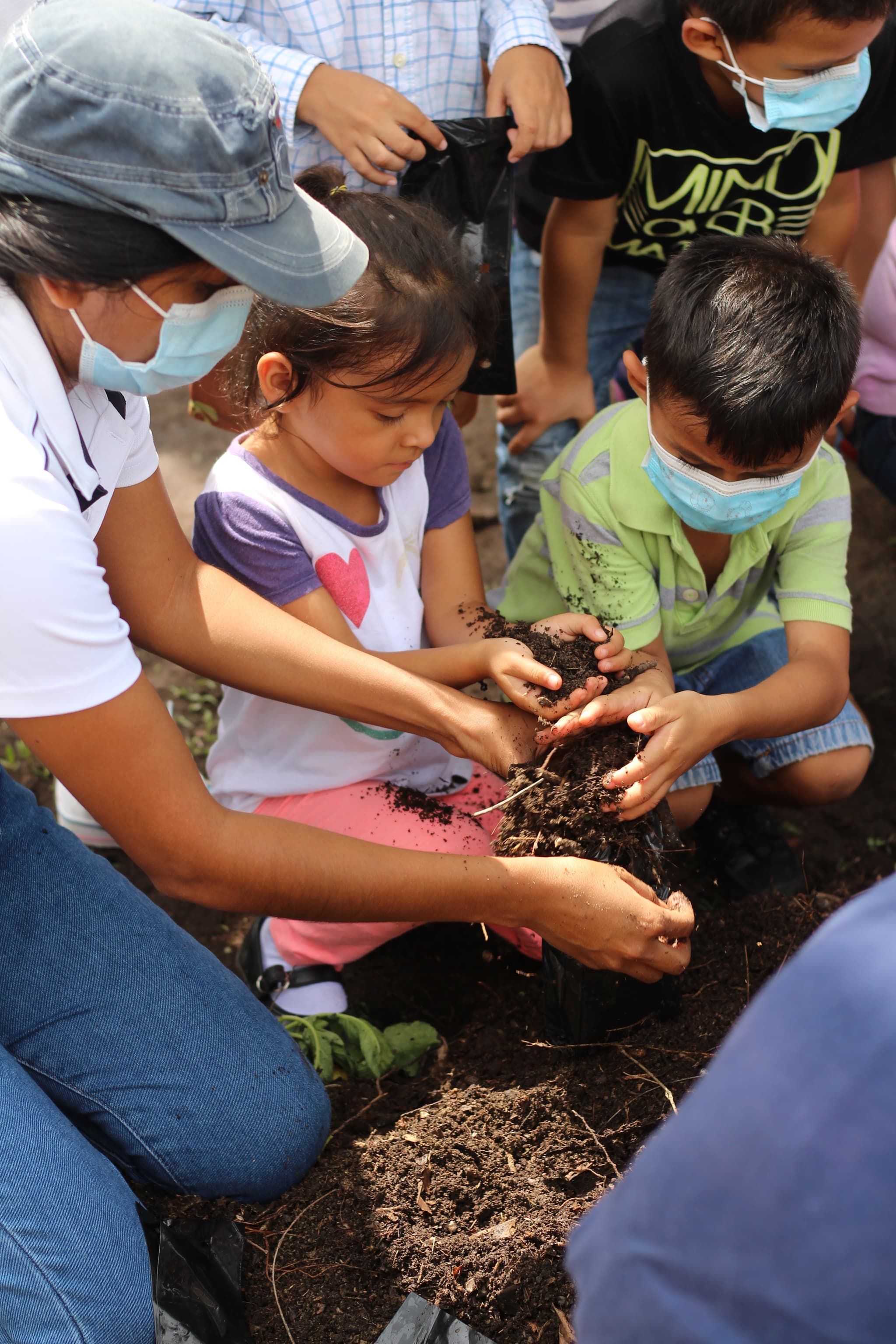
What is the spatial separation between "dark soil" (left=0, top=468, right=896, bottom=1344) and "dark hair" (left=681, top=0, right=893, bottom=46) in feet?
5.87

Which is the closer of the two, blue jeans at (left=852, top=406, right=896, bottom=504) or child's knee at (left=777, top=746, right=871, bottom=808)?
child's knee at (left=777, top=746, right=871, bottom=808)

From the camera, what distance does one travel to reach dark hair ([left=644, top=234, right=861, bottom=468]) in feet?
6.43

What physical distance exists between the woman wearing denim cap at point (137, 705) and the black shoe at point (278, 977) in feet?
0.89

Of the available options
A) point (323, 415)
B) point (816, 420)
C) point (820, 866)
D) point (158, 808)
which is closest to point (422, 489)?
point (323, 415)

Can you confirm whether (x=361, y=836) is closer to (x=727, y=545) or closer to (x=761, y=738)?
(x=761, y=738)

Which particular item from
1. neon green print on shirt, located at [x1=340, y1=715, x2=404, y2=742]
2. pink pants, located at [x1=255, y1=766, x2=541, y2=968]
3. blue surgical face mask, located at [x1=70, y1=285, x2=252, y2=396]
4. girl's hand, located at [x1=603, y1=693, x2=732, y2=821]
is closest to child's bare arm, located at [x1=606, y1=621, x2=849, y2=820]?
girl's hand, located at [x1=603, y1=693, x2=732, y2=821]

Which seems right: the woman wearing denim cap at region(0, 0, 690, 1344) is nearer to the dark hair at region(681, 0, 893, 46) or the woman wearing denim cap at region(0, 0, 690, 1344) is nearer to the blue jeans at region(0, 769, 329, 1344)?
the blue jeans at region(0, 769, 329, 1344)

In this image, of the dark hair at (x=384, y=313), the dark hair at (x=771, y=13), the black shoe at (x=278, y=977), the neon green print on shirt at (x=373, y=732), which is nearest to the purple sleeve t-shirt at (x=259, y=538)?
the dark hair at (x=384, y=313)

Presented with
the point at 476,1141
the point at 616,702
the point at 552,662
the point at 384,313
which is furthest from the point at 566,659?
the point at 476,1141

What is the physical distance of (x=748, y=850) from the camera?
2.55 m

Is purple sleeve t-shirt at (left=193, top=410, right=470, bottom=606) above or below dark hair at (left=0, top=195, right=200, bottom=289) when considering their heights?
below

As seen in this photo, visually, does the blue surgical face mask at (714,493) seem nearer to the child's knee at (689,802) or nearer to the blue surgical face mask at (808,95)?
the child's knee at (689,802)

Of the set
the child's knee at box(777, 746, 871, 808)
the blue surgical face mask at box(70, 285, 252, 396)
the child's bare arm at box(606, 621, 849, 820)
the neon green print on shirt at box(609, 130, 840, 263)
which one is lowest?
the child's knee at box(777, 746, 871, 808)

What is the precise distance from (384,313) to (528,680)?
72 centimetres
